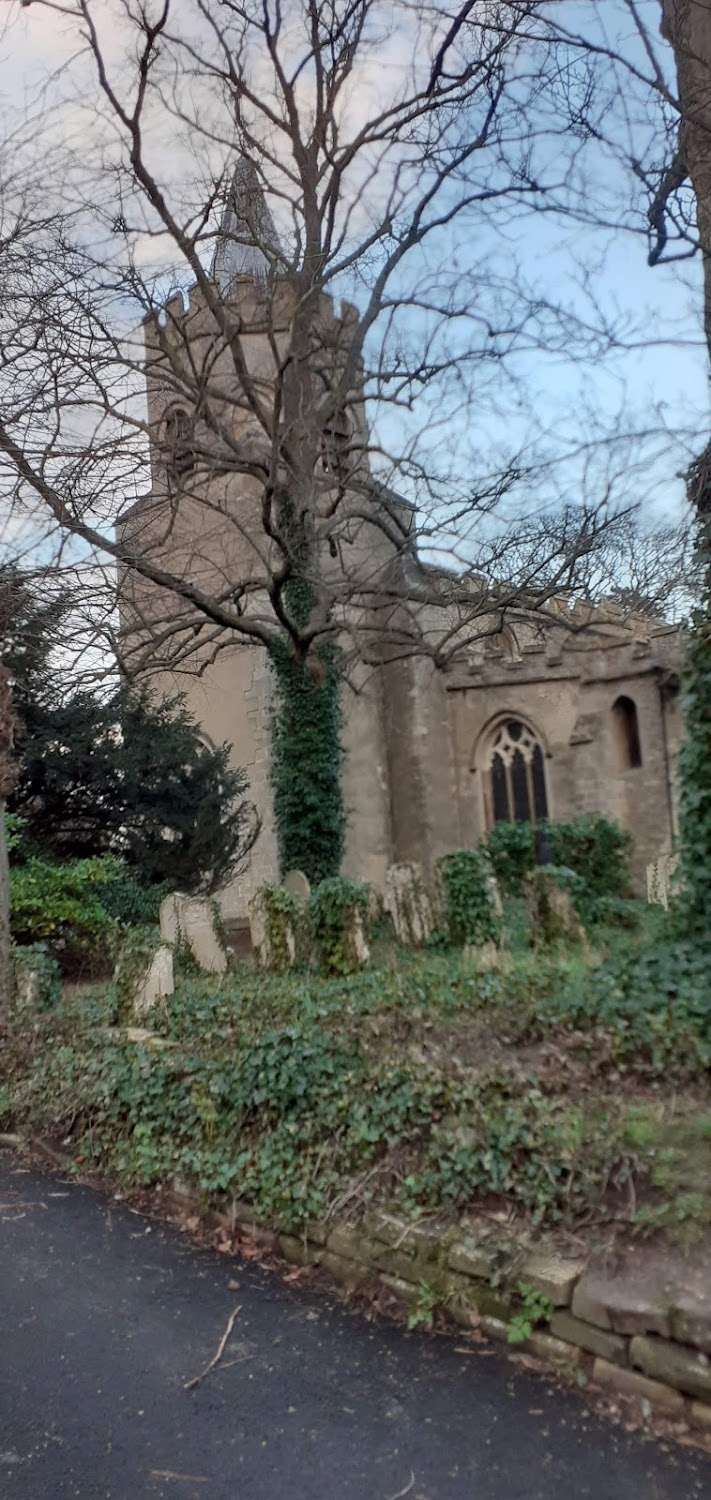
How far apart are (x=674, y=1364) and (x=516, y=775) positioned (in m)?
21.1

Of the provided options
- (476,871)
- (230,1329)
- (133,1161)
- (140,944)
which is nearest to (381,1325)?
(230,1329)

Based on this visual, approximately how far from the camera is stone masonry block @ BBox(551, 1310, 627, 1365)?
10.4 feet

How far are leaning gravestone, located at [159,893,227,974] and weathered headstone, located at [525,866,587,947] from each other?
112 inches

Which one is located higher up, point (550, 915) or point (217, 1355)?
point (550, 915)

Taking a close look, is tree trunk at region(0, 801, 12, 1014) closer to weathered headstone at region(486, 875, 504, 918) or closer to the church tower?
the church tower

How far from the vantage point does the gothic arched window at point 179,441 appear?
12903 mm

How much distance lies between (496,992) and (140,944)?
3.11 m

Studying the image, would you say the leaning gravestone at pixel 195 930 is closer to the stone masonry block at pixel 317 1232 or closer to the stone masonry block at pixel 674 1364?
the stone masonry block at pixel 317 1232

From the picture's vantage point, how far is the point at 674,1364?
303 cm

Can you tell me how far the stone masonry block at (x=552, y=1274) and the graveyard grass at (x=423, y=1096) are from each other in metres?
0.11

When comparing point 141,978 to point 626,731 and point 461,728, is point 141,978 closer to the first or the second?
point 461,728

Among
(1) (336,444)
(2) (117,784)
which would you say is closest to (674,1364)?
(2) (117,784)

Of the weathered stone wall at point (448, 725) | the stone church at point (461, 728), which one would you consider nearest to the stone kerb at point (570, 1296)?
the stone church at point (461, 728)

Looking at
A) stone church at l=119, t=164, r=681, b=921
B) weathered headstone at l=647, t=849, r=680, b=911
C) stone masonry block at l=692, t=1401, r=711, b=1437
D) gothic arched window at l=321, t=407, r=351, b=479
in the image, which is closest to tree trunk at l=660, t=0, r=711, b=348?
stone masonry block at l=692, t=1401, r=711, b=1437
